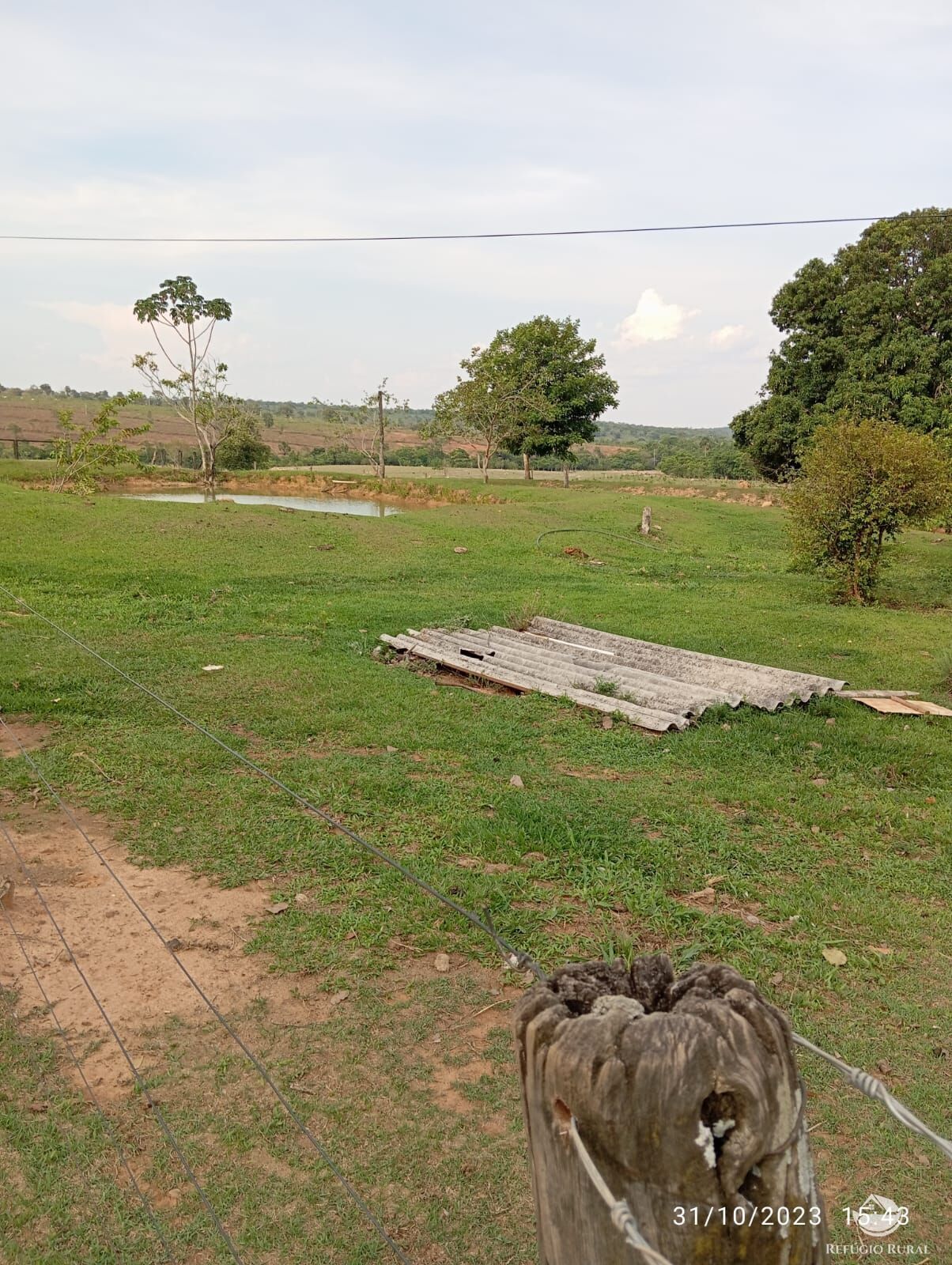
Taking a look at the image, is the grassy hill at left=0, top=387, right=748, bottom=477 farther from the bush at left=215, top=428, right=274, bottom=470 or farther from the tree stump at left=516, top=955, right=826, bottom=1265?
the tree stump at left=516, top=955, right=826, bottom=1265

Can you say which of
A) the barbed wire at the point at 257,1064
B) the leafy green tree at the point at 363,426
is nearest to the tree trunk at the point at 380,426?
the leafy green tree at the point at 363,426

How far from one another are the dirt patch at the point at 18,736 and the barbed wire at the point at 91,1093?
2509mm

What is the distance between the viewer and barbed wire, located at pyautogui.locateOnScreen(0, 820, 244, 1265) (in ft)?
8.93

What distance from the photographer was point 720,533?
23.9 m

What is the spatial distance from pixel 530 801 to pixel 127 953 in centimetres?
278

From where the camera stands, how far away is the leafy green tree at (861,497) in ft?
44.7

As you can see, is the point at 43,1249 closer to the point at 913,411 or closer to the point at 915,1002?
the point at 915,1002

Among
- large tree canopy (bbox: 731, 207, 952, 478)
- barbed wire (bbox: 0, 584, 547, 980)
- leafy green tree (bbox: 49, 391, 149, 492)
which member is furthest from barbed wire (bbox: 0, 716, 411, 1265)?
large tree canopy (bbox: 731, 207, 952, 478)

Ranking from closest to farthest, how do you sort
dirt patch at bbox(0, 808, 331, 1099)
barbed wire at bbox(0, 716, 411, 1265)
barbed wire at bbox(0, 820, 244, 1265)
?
barbed wire at bbox(0, 716, 411, 1265) → barbed wire at bbox(0, 820, 244, 1265) → dirt patch at bbox(0, 808, 331, 1099)

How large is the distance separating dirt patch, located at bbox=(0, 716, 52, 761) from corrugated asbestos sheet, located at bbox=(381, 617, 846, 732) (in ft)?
13.5

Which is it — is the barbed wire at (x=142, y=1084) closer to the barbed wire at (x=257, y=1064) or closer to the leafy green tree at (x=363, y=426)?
the barbed wire at (x=257, y=1064)

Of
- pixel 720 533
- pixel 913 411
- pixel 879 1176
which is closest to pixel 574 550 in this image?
pixel 720 533

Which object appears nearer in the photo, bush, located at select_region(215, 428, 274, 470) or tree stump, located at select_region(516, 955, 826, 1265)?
tree stump, located at select_region(516, 955, 826, 1265)

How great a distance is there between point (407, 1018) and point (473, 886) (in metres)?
1.08
